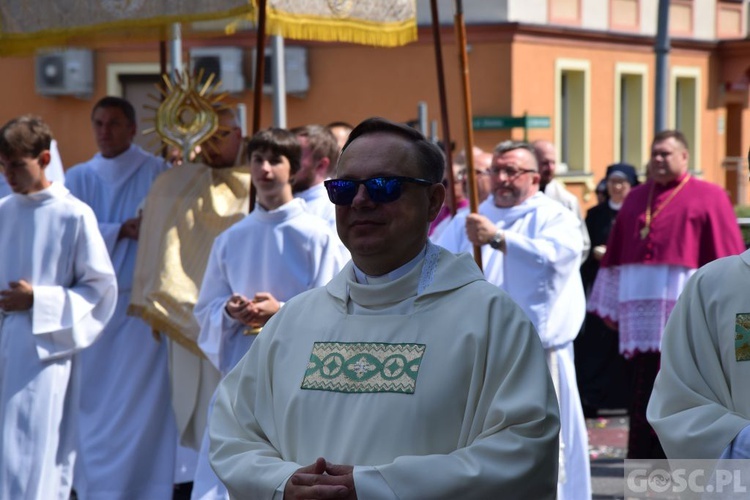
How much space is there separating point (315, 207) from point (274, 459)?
393 centimetres

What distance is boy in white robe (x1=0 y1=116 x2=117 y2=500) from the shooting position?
696cm

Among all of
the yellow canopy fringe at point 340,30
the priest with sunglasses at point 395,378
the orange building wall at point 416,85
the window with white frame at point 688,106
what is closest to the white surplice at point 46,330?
the yellow canopy fringe at point 340,30

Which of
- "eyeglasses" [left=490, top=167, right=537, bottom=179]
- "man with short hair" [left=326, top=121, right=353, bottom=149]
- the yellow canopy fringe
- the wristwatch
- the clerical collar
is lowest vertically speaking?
the wristwatch

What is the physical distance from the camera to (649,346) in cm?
838

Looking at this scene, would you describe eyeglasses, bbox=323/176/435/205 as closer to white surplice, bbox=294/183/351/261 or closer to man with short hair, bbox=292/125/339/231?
white surplice, bbox=294/183/351/261

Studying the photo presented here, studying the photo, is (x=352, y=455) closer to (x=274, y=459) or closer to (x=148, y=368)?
(x=274, y=459)

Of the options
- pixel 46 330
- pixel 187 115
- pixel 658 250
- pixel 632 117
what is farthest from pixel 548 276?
pixel 632 117

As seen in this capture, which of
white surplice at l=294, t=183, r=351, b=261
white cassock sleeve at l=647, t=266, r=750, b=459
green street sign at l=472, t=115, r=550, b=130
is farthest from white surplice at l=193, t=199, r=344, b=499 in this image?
green street sign at l=472, t=115, r=550, b=130

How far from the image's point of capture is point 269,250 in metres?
6.70

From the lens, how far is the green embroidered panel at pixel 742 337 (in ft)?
13.2

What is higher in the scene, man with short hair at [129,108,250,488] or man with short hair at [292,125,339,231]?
man with short hair at [292,125,339,231]

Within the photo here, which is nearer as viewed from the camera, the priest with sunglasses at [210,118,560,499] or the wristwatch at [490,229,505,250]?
the priest with sunglasses at [210,118,560,499]

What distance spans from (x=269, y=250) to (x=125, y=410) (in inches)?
85.6

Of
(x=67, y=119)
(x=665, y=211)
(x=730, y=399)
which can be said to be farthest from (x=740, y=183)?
(x=730, y=399)
